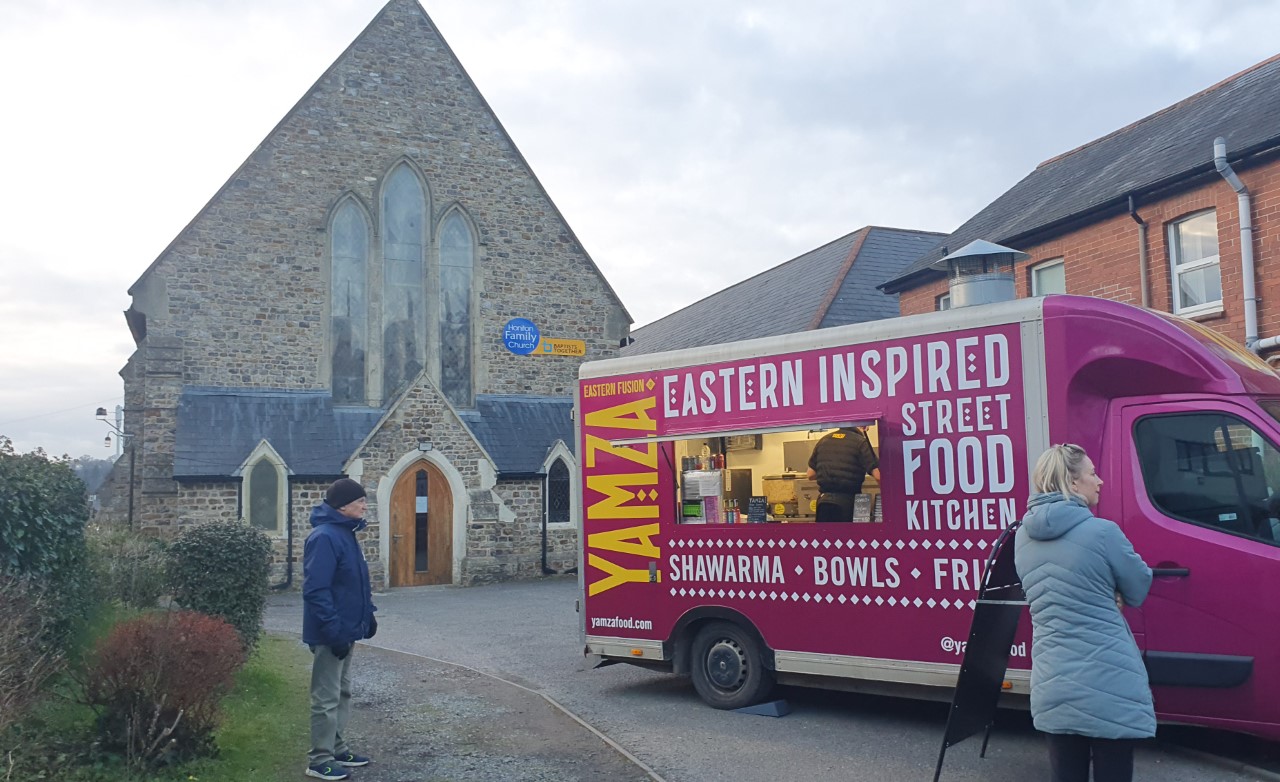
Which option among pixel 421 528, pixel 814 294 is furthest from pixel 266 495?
pixel 814 294

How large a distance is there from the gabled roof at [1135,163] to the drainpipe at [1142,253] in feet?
0.65

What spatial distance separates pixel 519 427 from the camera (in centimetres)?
2388

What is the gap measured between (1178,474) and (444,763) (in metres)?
5.10

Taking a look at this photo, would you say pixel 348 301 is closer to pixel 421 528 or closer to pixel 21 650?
pixel 421 528

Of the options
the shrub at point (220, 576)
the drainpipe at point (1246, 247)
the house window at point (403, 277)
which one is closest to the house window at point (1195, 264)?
the drainpipe at point (1246, 247)

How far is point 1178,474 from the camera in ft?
22.0

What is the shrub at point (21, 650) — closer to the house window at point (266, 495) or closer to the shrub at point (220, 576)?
the shrub at point (220, 576)

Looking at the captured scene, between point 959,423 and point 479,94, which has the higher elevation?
point 479,94

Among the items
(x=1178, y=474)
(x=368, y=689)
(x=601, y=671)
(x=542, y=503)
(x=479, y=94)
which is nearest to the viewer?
(x=1178, y=474)

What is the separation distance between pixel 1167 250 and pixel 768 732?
1097 centimetres

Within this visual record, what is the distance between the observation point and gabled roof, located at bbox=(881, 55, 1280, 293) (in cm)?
1460

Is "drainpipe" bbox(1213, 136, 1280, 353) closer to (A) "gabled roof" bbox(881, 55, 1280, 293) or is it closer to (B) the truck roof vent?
(A) "gabled roof" bbox(881, 55, 1280, 293)

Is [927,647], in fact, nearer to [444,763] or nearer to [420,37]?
[444,763]

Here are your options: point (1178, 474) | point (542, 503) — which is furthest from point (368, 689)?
point (542, 503)
